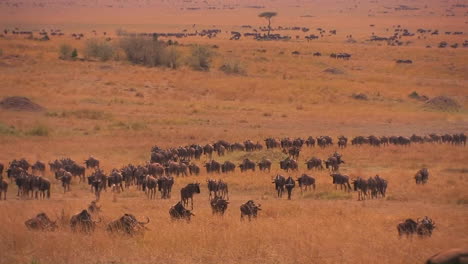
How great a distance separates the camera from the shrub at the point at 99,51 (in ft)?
245

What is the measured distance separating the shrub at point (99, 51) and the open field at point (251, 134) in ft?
5.02

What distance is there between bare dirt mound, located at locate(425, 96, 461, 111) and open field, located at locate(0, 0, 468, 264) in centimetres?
53

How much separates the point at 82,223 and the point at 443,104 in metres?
43.4

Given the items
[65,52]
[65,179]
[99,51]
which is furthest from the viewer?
[99,51]

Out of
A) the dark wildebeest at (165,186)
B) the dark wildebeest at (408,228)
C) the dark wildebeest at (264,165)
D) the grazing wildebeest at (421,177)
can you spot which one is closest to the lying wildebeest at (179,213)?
the dark wildebeest at (408,228)

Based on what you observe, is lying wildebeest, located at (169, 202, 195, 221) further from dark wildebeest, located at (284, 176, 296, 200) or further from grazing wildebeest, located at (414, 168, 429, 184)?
grazing wildebeest, located at (414, 168, 429, 184)

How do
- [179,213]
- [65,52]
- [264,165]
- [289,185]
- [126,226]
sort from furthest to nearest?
[65,52] → [264,165] → [289,185] → [179,213] → [126,226]

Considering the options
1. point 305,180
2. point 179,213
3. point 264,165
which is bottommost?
point 264,165

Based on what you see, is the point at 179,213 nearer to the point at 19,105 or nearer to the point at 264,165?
the point at 264,165

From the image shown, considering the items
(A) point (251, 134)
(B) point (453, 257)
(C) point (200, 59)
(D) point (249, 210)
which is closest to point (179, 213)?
(D) point (249, 210)

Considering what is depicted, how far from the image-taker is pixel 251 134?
125 ft

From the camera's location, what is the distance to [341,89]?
58250 millimetres

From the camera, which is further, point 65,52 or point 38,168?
point 65,52

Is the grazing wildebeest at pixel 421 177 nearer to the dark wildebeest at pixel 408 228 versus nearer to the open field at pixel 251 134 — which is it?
the open field at pixel 251 134
